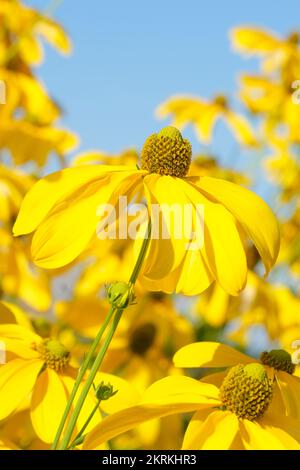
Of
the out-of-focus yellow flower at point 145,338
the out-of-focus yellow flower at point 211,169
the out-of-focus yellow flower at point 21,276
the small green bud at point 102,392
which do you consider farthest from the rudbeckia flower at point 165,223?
the out-of-focus yellow flower at point 211,169

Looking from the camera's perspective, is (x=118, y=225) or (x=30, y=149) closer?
(x=118, y=225)

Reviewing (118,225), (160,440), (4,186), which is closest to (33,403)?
(118,225)

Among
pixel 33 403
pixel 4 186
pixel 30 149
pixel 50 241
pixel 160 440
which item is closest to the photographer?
pixel 50 241

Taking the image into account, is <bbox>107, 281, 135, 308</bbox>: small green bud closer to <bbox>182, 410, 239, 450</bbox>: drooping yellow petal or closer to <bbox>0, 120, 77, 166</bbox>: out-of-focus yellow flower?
<bbox>182, 410, 239, 450</bbox>: drooping yellow petal

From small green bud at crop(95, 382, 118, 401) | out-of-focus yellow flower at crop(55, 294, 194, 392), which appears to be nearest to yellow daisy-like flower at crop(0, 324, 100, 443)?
small green bud at crop(95, 382, 118, 401)

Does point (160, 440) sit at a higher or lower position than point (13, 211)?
lower

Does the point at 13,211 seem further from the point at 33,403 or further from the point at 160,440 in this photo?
the point at 33,403

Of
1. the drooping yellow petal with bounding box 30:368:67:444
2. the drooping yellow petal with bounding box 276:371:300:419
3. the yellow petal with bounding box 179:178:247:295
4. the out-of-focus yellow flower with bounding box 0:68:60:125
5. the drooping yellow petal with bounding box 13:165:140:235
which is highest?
the out-of-focus yellow flower with bounding box 0:68:60:125

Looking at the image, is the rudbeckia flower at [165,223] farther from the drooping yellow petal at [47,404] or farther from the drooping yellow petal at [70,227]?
the drooping yellow petal at [47,404]
